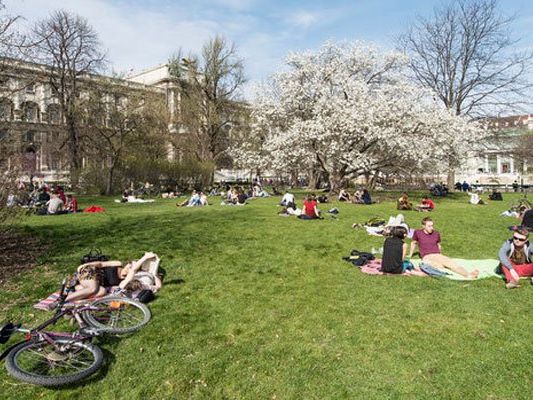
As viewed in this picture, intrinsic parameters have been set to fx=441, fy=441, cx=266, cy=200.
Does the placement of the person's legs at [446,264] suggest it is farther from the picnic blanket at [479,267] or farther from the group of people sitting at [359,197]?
the group of people sitting at [359,197]

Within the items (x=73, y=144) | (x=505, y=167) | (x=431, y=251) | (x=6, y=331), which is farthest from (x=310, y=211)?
(x=505, y=167)

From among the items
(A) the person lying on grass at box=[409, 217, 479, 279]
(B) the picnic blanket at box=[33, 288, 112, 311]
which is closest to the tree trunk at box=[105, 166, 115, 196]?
(B) the picnic blanket at box=[33, 288, 112, 311]

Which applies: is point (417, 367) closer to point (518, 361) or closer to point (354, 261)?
point (518, 361)

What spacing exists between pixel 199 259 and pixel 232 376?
5.77m

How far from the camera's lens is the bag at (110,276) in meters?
7.85

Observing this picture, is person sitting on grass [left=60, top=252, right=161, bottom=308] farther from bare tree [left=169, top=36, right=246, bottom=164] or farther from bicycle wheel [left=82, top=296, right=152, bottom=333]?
bare tree [left=169, top=36, right=246, bottom=164]

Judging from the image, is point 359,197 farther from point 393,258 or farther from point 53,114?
point 53,114

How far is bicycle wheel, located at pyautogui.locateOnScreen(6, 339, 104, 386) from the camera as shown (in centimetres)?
471

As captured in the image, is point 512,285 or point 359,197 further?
point 359,197

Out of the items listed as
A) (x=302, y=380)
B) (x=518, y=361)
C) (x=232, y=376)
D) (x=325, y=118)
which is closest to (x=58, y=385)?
(x=232, y=376)

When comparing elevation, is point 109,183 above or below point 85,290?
above

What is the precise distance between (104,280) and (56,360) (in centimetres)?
282

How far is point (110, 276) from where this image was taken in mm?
7906

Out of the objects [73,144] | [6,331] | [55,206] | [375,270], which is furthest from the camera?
[73,144]
